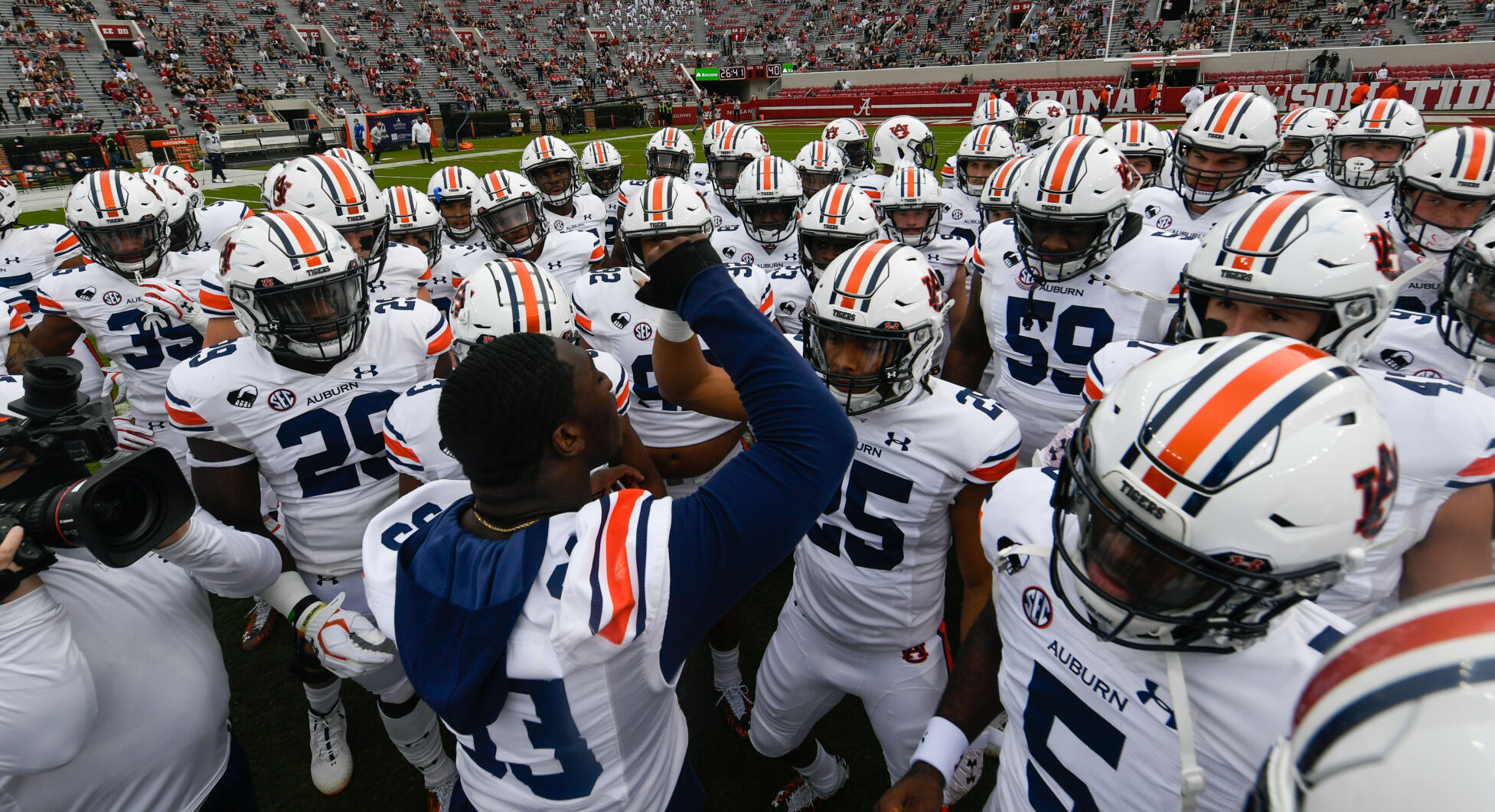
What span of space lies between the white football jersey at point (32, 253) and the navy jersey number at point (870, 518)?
25.1ft

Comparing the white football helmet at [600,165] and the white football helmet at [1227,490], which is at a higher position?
the white football helmet at [600,165]

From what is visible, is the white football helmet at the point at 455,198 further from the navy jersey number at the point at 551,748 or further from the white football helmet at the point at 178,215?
the navy jersey number at the point at 551,748

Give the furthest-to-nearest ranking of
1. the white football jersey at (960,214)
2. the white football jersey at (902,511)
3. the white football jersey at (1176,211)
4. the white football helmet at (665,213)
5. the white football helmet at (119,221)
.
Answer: the white football jersey at (960,214), the white football jersey at (1176,211), the white football helmet at (119,221), the white football helmet at (665,213), the white football jersey at (902,511)

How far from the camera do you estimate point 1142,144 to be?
7449 mm

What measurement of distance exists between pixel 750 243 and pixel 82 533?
560 cm

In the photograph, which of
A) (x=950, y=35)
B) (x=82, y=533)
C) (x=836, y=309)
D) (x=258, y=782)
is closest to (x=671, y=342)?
(x=836, y=309)

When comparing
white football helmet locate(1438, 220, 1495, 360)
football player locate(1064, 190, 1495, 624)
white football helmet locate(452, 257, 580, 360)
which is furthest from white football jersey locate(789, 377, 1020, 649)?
white football helmet locate(1438, 220, 1495, 360)

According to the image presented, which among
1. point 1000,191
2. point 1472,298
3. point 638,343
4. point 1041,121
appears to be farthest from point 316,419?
point 1041,121

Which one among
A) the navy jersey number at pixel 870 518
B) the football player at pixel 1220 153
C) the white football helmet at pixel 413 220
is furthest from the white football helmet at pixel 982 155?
the navy jersey number at pixel 870 518

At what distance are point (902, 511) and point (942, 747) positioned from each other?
897 mm

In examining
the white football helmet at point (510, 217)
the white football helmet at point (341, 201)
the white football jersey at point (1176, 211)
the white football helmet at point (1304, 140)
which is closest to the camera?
the white football helmet at point (341, 201)

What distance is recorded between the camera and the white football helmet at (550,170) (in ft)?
26.4

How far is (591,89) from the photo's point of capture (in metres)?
41.4

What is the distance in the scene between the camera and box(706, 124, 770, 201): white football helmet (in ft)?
30.2
